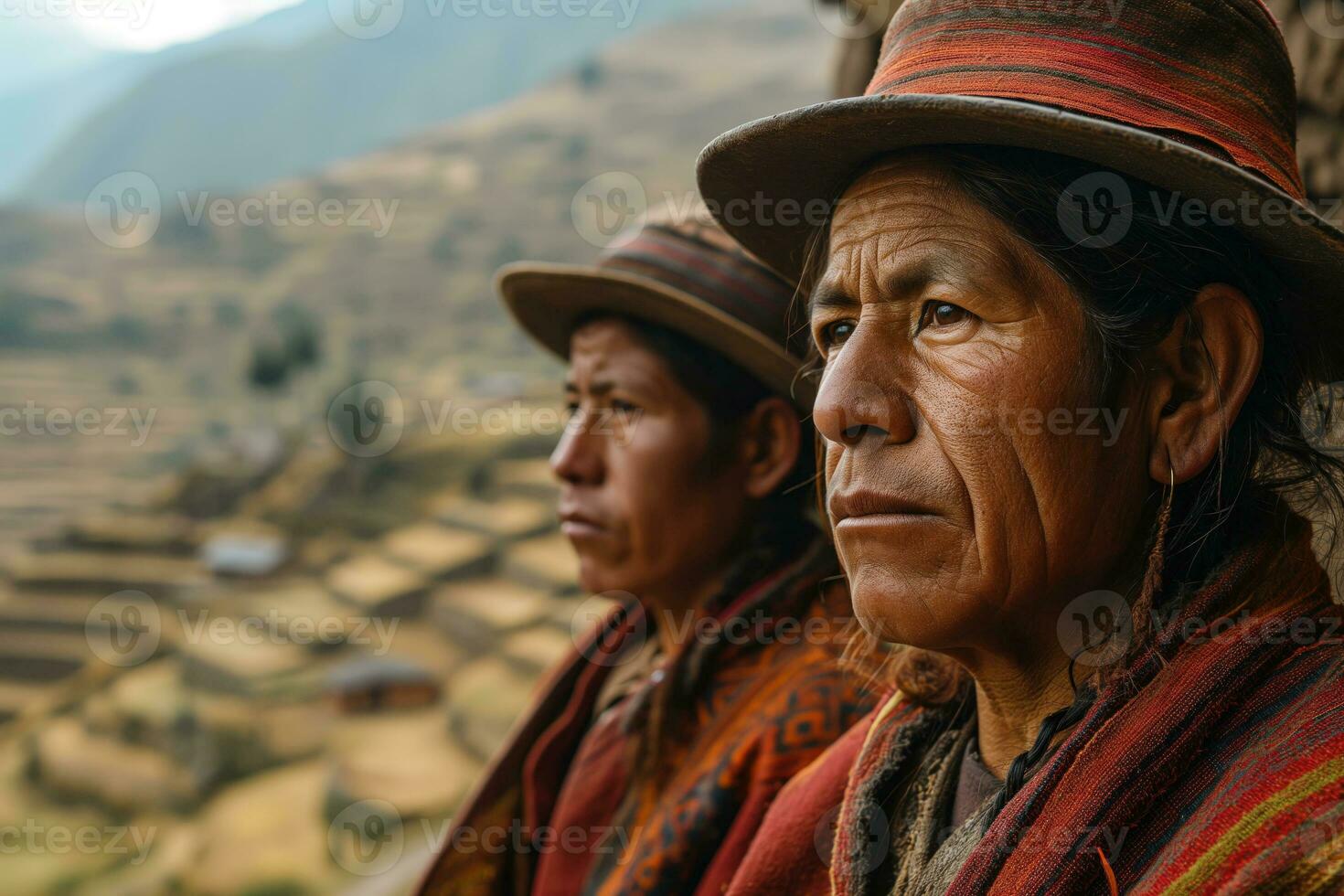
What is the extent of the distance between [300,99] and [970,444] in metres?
122

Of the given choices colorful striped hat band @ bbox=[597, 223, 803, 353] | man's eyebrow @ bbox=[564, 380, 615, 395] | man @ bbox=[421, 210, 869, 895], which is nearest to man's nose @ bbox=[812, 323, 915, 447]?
man @ bbox=[421, 210, 869, 895]

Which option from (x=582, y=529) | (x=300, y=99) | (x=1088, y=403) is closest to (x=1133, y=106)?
(x=1088, y=403)

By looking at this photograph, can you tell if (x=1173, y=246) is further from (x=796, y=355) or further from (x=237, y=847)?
(x=237, y=847)

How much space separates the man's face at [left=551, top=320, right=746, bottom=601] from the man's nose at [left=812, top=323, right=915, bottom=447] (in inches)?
46.7

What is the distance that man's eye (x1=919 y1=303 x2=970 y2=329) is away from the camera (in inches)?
56.4

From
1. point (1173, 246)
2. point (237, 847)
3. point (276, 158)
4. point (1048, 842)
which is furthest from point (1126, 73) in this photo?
point (276, 158)

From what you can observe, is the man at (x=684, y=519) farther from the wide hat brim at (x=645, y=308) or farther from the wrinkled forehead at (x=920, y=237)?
the wrinkled forehead at (x=920, y=237)

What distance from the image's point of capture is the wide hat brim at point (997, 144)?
49.1 inches

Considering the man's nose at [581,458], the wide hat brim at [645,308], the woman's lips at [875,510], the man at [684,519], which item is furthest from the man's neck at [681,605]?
the woman's lips at [875,510]

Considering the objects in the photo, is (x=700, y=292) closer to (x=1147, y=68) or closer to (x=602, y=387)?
(x=602, y=387)

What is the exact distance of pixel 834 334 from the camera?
5.53ft

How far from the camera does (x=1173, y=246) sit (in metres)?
1.38

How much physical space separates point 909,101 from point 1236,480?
66cm

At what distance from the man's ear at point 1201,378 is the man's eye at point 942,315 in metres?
0.25
